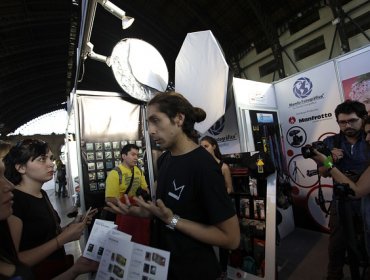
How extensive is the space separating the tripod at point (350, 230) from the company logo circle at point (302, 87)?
2111mm

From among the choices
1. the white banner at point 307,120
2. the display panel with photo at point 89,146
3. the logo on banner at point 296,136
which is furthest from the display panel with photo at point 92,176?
the logo on banner at point 296,136

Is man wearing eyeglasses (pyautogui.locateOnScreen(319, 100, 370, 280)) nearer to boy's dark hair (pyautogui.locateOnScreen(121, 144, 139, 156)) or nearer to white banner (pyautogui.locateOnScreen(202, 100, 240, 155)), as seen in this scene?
white banner (pyautogui.locateOnScreen(202, 100, 240, 155))

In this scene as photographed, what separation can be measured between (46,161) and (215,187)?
3.85 feet

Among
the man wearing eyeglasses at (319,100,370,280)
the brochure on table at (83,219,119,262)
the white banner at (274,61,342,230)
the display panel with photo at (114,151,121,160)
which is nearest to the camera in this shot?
the brochure on table at (83,219,119,262)

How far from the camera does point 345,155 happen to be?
2.19m

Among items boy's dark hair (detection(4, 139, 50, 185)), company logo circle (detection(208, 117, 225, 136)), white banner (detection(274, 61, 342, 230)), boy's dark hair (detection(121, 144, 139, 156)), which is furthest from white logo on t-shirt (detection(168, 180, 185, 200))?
white banner (detection(274, 61, 342, 230))

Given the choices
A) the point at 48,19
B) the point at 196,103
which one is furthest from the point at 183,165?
the point at 48,19

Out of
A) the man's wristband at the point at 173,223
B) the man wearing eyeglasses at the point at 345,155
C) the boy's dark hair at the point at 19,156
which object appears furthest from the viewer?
the man wearing eyeglasses at the point at 345,155

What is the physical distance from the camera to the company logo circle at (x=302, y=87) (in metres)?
3.70

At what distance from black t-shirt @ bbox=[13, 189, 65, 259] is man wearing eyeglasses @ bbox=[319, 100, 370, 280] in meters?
2.01

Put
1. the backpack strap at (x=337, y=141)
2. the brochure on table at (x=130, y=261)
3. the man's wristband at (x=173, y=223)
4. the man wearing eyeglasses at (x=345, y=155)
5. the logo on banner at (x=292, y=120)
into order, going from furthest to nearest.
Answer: the logo on banner at (x=292, y=120), the backpack strap at (x=337, y=141), the man wearing eyeglasses at (x=345, y=155), the man's wristband at (x=173, y=223), the brochure on table at (x=130, y=261)

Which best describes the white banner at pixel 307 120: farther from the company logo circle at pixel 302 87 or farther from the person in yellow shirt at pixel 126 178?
the person in yellow shirt at pixel 126 178

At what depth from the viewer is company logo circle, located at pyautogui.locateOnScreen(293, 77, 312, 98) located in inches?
146

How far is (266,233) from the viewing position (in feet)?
7.73
